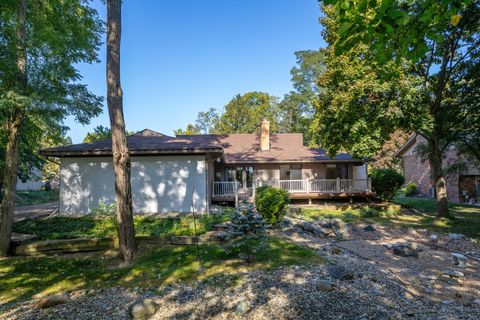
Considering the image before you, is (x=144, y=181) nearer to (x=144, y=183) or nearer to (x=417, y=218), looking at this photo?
(x=144, y=183)

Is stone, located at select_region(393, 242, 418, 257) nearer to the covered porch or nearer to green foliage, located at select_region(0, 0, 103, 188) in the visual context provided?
the covered porch

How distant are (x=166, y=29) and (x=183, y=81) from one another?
482cm

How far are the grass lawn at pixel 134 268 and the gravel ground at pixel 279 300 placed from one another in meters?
0.37

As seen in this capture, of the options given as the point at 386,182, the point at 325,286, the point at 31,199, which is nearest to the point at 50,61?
the point at 325,286

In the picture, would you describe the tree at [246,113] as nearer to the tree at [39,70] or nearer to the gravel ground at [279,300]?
the tree at [39,70]

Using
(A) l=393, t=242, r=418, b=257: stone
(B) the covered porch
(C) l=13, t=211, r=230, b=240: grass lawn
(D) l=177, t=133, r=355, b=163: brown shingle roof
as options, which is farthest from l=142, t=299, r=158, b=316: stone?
(D) l=177, t=133, r=355, b=163: brown shingle roof

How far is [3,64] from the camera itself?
7598 mm

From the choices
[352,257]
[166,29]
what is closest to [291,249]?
[352,257]

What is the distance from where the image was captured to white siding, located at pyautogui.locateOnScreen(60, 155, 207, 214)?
12.4 metres

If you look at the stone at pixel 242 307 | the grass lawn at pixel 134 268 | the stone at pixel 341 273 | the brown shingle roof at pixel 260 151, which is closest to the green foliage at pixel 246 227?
the grass lawn at pixel 134 268

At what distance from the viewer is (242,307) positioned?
4027 mm

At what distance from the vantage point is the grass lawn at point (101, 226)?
28.4 feet

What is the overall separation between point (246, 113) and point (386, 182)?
24.5 metres

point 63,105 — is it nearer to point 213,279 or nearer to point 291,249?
point 213,279
